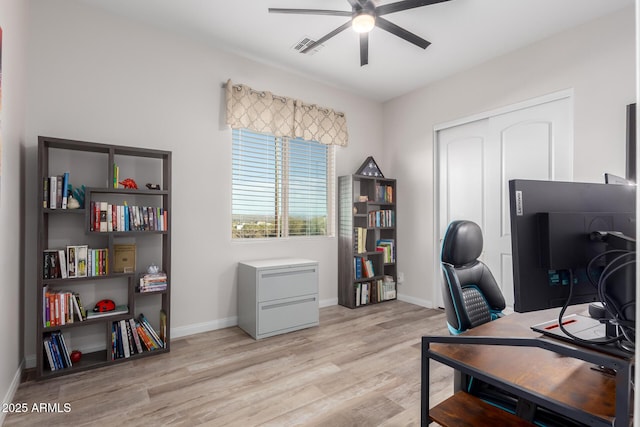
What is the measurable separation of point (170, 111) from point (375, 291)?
10.2 feet

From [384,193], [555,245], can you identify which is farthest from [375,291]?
[555,245]

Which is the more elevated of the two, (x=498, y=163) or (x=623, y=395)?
(x=498, y=163)

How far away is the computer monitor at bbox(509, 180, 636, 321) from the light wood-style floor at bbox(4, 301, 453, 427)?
1233 mm

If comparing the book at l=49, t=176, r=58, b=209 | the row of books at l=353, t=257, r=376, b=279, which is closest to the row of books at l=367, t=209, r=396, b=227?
the row of books at l=353, t=257, r=376, b=279

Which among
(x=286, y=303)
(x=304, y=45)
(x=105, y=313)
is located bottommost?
(x=286, y=303)

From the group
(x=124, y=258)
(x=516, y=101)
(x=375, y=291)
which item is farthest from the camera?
(x=375, y=291)

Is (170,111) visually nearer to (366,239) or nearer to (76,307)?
(76,307)

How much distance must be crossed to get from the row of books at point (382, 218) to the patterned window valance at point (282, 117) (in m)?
1.00

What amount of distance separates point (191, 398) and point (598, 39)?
13.6 feet

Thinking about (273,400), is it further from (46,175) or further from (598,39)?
(598,39)

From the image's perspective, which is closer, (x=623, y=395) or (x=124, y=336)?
(x=623, y=395)

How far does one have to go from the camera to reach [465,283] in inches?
71.3

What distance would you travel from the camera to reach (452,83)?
3775 mm

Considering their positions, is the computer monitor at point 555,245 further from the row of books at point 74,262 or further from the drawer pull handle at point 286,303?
the row of books at point 74,262
